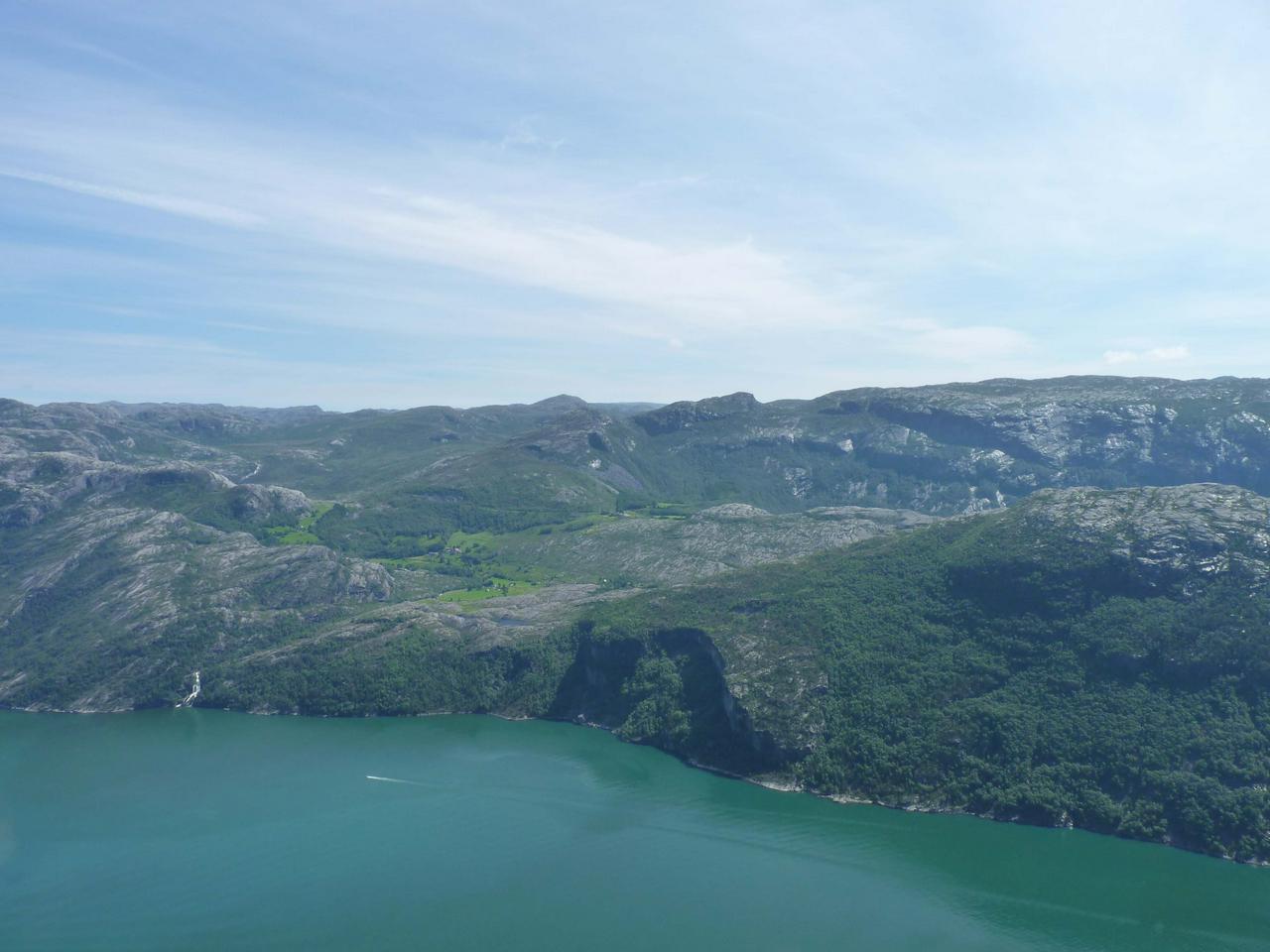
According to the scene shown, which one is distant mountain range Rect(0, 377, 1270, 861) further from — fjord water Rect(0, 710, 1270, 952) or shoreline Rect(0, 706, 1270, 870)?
fjord water Rect(0, 710, 1270, 952)

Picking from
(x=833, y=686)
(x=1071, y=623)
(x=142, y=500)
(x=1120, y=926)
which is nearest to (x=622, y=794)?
(x=833, y=686)

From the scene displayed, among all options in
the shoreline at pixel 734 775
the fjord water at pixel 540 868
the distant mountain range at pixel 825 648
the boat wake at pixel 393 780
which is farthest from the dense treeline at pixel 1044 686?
the boat wake at pixel 393 780

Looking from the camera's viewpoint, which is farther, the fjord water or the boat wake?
the boat wake

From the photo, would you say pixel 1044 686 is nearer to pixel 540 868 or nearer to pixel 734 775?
pixel 734 775

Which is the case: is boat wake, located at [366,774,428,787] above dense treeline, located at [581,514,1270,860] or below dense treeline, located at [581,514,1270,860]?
below

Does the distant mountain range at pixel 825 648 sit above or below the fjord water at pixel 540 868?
above

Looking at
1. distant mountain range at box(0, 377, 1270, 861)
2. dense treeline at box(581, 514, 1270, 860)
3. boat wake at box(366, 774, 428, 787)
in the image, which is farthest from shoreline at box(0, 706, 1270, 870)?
boat wake at box(366, 774, 428, 787)

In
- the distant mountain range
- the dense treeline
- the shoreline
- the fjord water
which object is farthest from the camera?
the distant mountain range

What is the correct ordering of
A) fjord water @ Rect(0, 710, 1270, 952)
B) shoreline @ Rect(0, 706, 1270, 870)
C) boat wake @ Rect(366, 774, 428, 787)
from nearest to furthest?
fjord water @ Rect(0, 710, 1270, 952) < shoreline @ Rect(0, 706, 1270, 870) < boat wake @ Rect(366, 774, 428, 787)

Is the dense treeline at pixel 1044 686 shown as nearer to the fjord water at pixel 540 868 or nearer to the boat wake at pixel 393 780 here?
the fjord water at pixel 540 868
